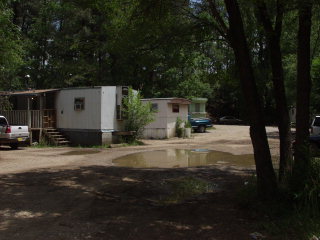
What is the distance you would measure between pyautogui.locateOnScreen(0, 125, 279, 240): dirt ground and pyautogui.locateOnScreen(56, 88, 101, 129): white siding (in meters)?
9.76

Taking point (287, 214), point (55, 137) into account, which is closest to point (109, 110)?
point (55, 137)

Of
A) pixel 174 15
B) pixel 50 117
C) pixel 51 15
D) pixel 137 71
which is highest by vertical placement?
pixel 51 15

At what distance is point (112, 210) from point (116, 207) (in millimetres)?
216

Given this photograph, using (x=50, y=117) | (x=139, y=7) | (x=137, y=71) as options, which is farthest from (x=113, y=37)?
(x=137, y=71)

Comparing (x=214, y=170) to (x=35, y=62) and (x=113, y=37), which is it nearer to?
(x=113, y=37)

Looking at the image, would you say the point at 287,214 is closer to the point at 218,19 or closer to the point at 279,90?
the point at 279,90

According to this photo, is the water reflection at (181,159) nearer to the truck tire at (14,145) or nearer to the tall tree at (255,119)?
the tall tree at (255,119)

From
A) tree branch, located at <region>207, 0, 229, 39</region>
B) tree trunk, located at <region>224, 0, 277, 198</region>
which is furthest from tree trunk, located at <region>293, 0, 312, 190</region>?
tree branch, located at <region>207, 0, 229, 39</region>

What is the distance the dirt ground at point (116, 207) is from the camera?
5.41 meters

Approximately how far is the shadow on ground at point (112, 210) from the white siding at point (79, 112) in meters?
10.7

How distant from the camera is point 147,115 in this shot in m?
21.8

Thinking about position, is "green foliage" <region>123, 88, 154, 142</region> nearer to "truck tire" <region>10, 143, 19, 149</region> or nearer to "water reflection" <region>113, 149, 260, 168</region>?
"water reflection" <region>113, 149, 260, 168</region>

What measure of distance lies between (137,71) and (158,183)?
26442 millimetres

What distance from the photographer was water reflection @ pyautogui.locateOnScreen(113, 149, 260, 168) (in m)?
13.1
